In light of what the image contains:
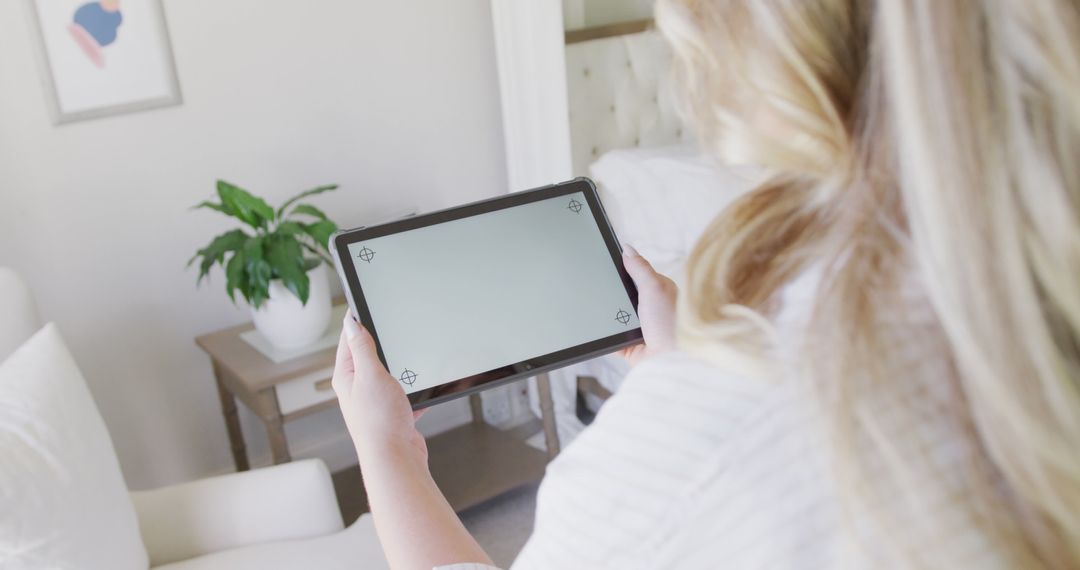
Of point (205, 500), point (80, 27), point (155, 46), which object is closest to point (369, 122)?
point (155, 46)

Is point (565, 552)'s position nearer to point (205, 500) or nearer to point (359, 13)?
point (205, 500)

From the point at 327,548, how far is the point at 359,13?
4.31 feet

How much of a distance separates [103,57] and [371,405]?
1.43m

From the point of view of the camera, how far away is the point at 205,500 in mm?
1600

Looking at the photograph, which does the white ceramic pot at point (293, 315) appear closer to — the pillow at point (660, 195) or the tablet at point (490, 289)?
the pillow at point (660, 195)

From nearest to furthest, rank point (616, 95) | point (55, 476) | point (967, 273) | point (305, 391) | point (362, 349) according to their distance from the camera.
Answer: point (967, 273) < point (362, 349) < point (55, 476) < point (305, 391) < point (616, 95)

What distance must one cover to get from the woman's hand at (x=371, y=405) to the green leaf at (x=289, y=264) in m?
0.94

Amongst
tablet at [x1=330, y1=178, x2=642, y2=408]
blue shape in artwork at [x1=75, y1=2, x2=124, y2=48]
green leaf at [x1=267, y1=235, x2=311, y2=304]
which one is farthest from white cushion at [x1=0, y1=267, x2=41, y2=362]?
tablet at [x1=330, y1=178, x2=642, y2=408]

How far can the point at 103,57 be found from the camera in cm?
196

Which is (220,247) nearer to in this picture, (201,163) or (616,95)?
(201,163)

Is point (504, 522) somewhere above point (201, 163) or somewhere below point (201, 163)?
below

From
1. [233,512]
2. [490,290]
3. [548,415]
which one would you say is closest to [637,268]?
[490,290]

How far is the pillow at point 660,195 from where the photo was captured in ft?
7.05

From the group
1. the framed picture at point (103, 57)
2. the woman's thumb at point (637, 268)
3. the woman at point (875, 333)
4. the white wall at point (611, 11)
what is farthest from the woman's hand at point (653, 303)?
the white wall at point (611, 11)
